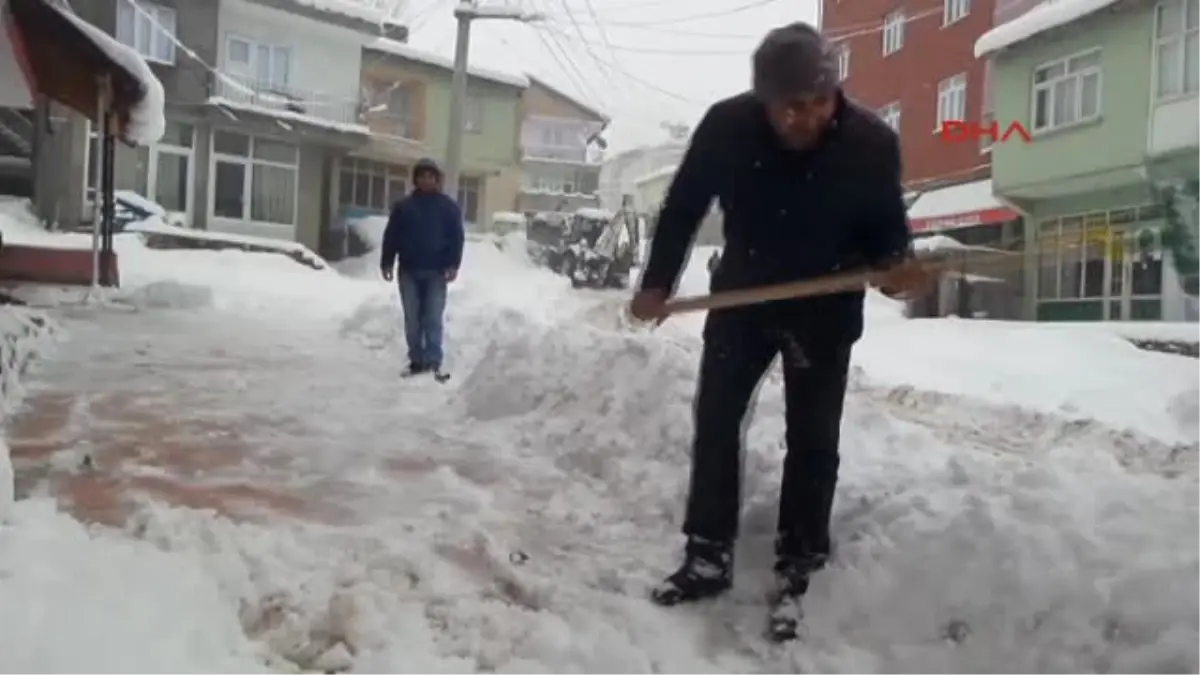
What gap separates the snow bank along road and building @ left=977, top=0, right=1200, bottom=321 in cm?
700

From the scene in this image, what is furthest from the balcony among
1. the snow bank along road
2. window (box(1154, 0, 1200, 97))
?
the snow bank along road

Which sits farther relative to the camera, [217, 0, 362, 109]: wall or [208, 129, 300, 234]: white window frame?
[217, 0, 362, 109]: wall

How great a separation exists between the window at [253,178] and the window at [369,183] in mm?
2534

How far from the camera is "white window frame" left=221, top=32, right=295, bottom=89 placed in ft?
86.7

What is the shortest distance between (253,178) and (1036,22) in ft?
58.4

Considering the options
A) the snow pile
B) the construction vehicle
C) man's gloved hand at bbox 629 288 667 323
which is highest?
the construction vehicle

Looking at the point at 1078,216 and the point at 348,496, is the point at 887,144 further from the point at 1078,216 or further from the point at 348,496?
the point at 1078,216

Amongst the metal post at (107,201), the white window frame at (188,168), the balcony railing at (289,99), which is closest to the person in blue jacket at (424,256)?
the metal post at (107,201)

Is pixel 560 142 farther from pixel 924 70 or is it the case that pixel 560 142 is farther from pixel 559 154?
pixel 924 70

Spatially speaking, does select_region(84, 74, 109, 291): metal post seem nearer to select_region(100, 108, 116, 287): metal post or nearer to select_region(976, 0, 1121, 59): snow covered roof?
select_region(100, 108, 116, 287): metal post

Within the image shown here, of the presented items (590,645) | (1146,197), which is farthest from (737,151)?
(1146,197)

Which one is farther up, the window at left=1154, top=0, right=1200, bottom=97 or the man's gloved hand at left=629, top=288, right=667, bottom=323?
the window at left=1154, top=0, right=1200, bottom=97

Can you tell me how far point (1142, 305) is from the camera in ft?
43.7

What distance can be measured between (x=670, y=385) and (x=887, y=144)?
224 centimetres
